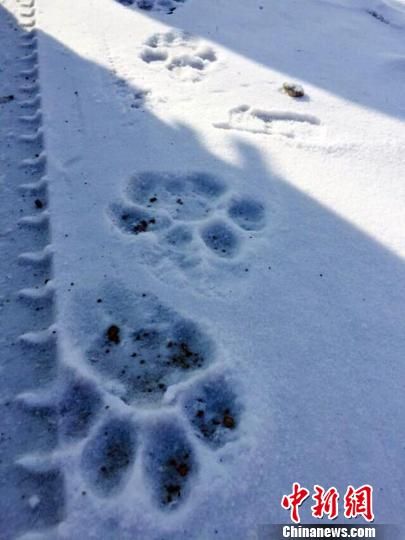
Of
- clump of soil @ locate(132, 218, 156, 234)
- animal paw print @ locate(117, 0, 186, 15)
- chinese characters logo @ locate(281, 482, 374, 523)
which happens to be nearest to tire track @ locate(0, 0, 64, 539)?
clump of soil @ locate(132, 218, 156, 234)

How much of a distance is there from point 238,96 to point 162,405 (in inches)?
77.8

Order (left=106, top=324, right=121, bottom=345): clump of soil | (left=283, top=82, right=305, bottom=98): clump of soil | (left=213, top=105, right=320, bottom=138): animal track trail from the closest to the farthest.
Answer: (left=106, top=324, right=121, bottom=345): clump of soil → (left=213, top=105, right=320, bottom=138): animal track trail → (left=283, top=82, right=305, bottom=98): clump of soil

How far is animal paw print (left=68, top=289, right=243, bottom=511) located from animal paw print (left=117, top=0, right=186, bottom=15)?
2.90 meters

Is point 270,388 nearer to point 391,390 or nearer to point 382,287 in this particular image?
point 391,390

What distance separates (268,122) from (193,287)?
128 cm

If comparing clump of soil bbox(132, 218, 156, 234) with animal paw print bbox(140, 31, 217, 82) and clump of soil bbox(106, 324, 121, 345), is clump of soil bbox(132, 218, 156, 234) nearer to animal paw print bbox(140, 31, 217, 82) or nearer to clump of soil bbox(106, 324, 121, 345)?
clump of soil bbox(106, 324, 121, 345)

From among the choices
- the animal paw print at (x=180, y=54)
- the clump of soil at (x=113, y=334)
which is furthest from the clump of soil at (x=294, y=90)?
the clump of soil at (x=113, y=334)

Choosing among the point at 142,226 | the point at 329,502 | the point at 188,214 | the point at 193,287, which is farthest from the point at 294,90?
the point at 329,502

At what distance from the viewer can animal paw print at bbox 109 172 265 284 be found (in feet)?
6.38

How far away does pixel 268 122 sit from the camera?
2621 mm

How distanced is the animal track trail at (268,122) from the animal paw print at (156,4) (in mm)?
1588

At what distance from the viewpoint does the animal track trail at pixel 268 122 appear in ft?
8.36

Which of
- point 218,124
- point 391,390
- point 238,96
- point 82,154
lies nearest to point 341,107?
point 238,96

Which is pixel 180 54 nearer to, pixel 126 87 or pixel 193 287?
pixel 126 87
